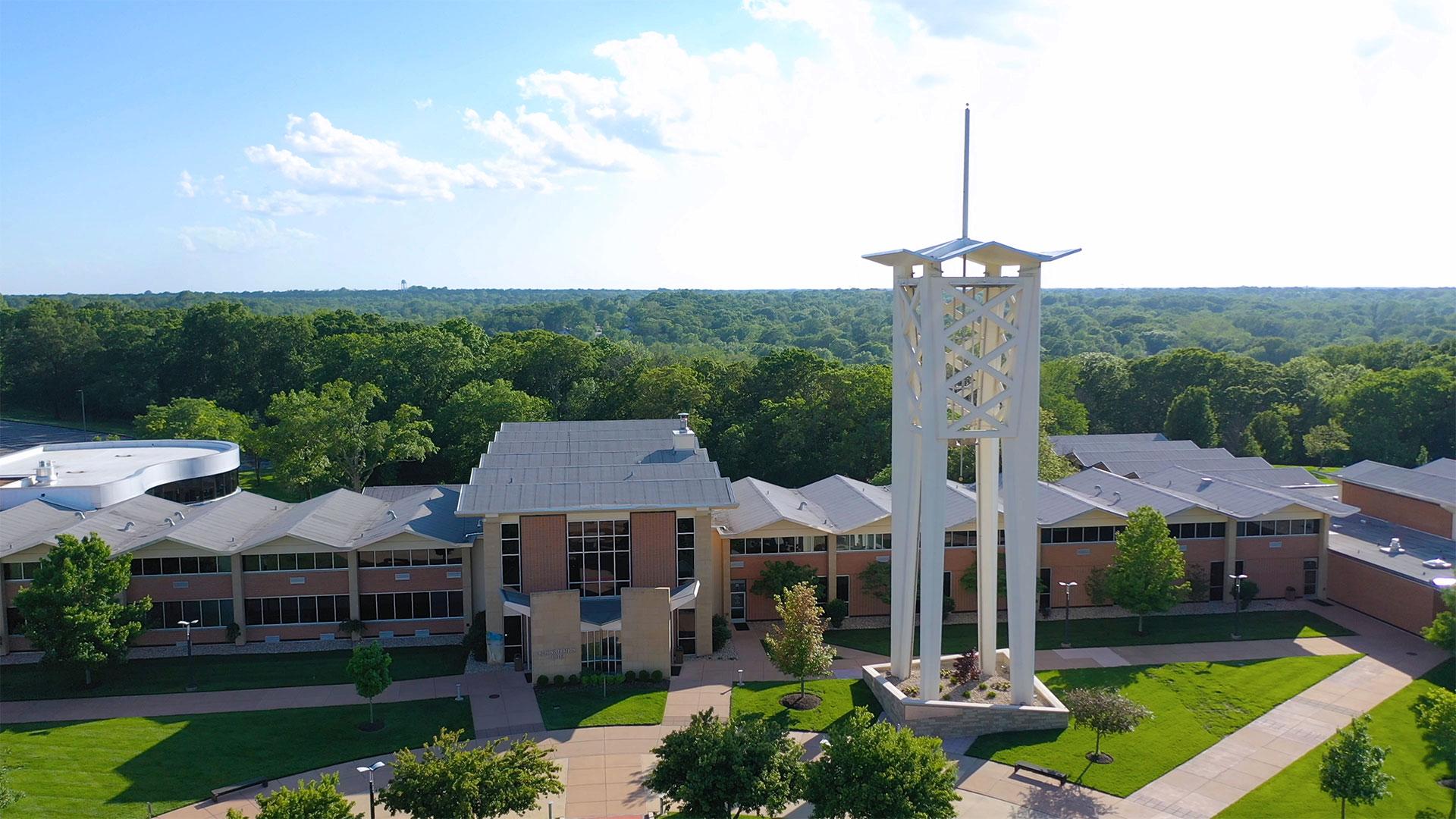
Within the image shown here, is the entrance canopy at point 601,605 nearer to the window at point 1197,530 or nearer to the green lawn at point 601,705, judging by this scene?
the green lawn at point 601,705

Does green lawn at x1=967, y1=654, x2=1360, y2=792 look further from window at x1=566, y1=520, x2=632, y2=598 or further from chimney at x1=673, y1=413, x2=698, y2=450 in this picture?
chimney at x1=673, y1=413, x2=698, y2=450

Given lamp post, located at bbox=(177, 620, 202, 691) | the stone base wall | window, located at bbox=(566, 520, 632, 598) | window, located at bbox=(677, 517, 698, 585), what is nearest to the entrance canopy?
window, located at bbox=(677, 517, 698, 585)

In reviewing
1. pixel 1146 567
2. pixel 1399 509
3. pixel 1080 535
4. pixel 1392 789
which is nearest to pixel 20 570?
pixel 1080 535

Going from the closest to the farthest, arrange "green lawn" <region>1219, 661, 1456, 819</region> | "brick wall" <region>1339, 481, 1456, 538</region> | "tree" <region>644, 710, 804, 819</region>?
"tree" <region>644, 710, 804, 819</region>
"green lawn" <region>1219, 661, 1456, 819</region>
"brick wall" <region>1339, 481, 1456, 538</region>

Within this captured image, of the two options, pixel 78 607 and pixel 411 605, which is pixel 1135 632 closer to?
pixel 411 605

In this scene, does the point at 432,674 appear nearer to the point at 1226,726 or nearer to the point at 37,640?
the point at 37,640
